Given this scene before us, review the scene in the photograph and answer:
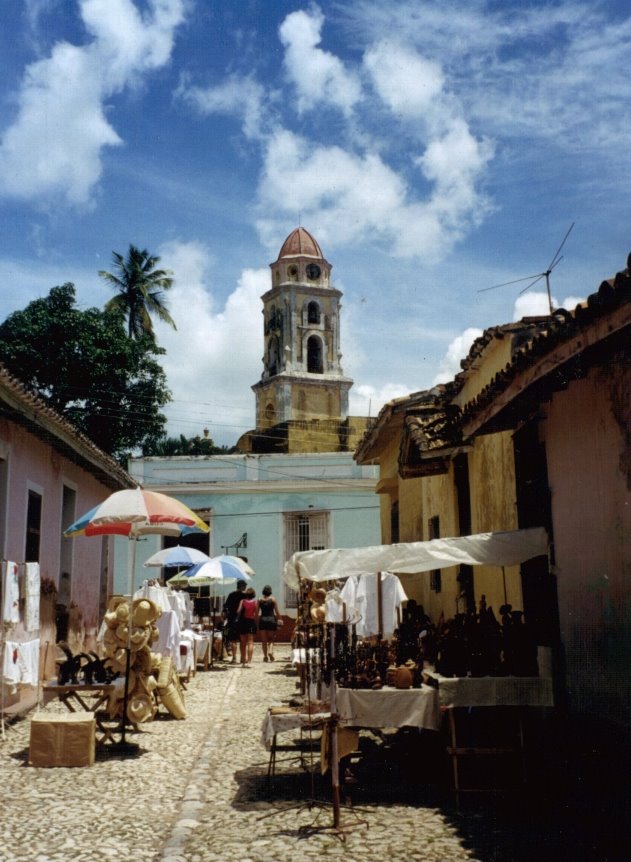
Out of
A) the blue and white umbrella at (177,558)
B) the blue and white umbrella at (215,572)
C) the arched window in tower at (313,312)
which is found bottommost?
the blue and white umbrella at (215,572)

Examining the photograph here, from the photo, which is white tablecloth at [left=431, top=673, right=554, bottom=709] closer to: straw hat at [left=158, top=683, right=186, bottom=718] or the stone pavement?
the stone pavement

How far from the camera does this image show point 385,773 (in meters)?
7.11

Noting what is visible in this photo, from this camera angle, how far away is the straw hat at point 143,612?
28.8 feet

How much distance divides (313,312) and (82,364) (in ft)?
63.9

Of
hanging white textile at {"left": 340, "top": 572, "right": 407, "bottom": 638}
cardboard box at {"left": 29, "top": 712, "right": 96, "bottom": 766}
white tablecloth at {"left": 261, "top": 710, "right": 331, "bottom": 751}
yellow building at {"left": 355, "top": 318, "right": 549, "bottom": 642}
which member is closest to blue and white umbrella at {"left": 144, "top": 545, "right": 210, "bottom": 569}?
yellow building at {"left": 355, "top": 318, "right": 549, "bottom": 642}

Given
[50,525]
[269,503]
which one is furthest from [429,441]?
[269,503]

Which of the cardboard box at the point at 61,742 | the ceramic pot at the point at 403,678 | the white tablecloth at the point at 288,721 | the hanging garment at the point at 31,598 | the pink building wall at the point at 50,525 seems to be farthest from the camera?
the pink building wall at the point at 50,525

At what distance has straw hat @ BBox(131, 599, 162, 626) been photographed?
8789mm

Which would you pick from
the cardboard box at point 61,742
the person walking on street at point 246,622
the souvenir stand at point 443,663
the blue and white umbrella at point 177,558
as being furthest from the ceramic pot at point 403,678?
the blue and white umbrella at point 177,558

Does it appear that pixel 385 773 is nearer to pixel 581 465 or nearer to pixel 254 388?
pixel 581 465

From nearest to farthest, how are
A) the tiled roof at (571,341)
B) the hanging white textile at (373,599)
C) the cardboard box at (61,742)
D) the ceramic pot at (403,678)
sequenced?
1. the tiled roof at (571,341)
2. the ceramic pot at (403,678)
3. the cardboard box at (61,742)
4. the hanging white textile at (373,599)

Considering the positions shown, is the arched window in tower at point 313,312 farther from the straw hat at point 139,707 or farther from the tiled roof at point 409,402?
the straw hat at point 139,707

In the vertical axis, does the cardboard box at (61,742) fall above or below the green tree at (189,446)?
below

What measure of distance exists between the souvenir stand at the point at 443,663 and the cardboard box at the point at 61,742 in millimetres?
2057
